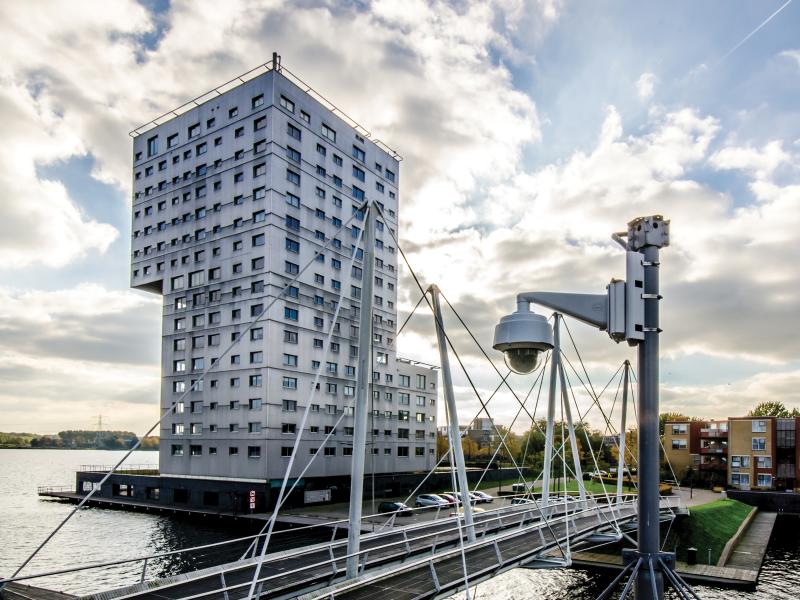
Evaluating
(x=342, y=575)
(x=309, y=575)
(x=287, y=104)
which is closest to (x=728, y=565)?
(x=342, y=575)

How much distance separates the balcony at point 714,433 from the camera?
276 ft

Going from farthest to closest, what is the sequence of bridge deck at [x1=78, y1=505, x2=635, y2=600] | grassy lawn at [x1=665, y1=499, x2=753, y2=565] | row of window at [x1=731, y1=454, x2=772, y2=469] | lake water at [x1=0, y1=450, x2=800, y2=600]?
row of window at [x1=731, y1=454, x2=772, y2=469], grassy lawn at [x1=665, y1=499, x2=753, y2=565], lake water at [x1=0, y1=450, x2=800, y2=600], bridge deck at [x1=78, y1=505, x2=635, y2=600]

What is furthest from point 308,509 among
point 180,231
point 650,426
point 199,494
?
point 650,426

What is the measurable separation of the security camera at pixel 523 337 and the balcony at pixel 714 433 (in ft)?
297

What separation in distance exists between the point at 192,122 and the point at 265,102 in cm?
1147

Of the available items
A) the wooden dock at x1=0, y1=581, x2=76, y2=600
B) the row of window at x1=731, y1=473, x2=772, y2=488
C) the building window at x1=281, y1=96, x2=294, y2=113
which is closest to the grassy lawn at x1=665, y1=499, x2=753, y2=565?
the row of window at x1=731, y1=473, x2=772, y2=488

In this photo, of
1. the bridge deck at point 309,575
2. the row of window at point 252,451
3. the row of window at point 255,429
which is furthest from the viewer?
the row of window at point 255,429

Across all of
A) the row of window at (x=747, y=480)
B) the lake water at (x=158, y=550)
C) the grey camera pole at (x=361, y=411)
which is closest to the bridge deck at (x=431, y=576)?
the grey camera pole at (x=361, y=411)

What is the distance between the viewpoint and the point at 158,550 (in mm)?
42000

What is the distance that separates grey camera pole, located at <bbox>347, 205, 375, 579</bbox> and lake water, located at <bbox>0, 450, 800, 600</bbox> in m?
19.4

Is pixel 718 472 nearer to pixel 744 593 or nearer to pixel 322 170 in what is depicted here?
pixel 744 593

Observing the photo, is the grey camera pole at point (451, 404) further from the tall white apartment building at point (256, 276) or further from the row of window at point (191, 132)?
the row of window at point (191, 132)

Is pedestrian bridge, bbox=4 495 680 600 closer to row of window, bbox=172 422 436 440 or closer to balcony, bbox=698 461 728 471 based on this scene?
row of window, bbox=172 422 436 440

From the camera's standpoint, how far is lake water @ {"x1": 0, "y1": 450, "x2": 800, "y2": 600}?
33656 millimetres
